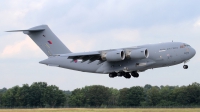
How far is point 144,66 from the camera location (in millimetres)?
30844

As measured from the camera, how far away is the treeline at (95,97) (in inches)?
2056

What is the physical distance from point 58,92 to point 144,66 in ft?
81.9

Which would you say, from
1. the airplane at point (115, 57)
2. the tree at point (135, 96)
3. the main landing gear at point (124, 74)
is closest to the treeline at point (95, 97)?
the tree at point (135, 96)

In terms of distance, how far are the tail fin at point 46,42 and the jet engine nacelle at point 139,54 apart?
5462 mm

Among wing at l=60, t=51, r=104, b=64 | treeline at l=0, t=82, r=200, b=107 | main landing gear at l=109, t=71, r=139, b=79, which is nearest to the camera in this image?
wing at l=60, t=51, r=104, b=64

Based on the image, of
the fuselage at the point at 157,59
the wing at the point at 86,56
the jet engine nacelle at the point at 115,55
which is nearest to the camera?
the fuselage at the point at 157,59

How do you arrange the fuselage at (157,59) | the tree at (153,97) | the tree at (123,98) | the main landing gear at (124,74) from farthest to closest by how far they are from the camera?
the tree at (123,98), the tree at (153,97), the main landing gear at (124,74), the fuselage at (157,59)

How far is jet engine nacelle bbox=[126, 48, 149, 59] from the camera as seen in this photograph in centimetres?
3020

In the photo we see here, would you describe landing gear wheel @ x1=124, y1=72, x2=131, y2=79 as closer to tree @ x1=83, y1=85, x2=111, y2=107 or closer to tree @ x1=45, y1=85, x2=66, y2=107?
tree @ x1=83, y1=85, x2=111, y2=107

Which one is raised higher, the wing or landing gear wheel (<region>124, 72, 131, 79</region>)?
the wing

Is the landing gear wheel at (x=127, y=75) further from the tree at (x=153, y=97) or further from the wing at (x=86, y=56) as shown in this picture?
the tree at (x=153, y=97)

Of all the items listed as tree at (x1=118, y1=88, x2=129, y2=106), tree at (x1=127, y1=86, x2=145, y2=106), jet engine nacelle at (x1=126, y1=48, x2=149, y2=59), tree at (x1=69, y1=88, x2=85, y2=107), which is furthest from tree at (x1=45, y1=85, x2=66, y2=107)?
jet engine nacelle at (x1=126, y1=48, x2=149, y2=59)

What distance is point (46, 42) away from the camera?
3462 cm

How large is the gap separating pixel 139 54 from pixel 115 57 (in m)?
1.43
